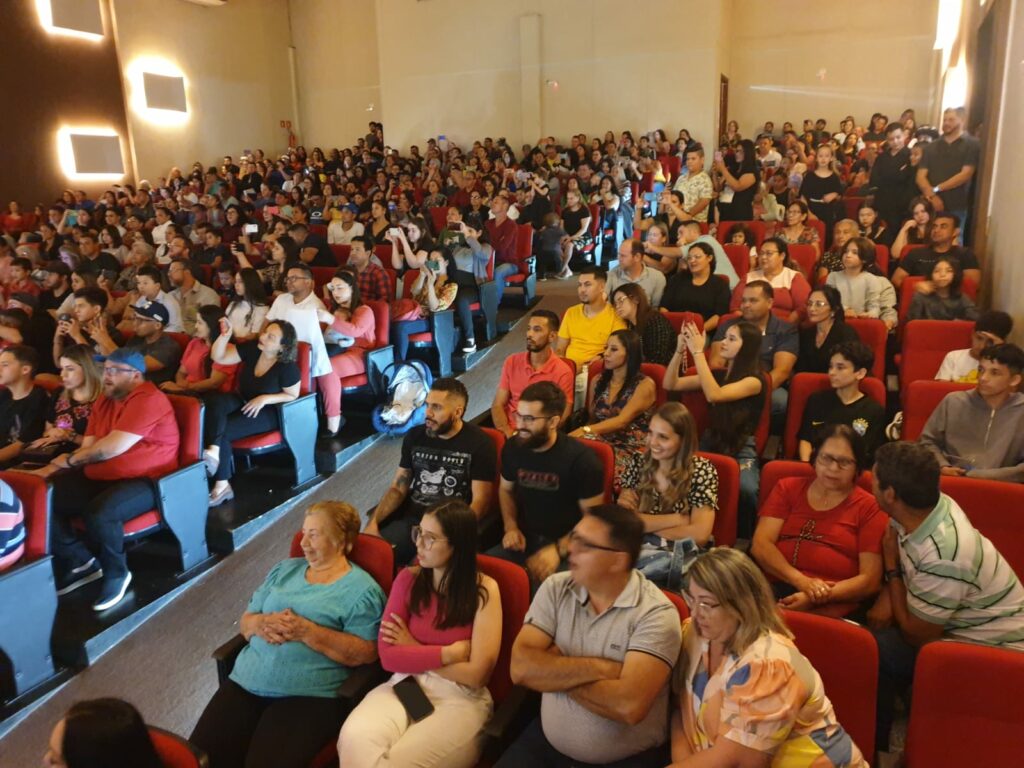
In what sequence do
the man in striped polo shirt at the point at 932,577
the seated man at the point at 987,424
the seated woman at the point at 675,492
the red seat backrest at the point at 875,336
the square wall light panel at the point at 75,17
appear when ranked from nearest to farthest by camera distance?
the man in striped polo shirt at the point at 932,577 → the seated woman at the point at 675,492 → the seated man at the point at 987,424 → the red seat backrest at the point at 875,336 → the square wall light panel at the point at 75,17

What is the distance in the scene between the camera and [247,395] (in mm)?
3830

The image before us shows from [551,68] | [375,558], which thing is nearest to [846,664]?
[375,558]

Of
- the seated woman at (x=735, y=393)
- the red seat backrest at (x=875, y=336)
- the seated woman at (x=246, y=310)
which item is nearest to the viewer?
the seated woman at (x=735, y=393)

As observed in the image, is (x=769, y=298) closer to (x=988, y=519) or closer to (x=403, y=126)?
(x=988, y=519)

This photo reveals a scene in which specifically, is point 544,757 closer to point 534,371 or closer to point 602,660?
point 602,660

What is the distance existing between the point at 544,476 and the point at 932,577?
1176 millimetres

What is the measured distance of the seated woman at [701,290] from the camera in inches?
170

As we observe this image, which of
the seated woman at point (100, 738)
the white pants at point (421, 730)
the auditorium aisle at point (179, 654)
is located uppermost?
the seated woman at point (100, 738)

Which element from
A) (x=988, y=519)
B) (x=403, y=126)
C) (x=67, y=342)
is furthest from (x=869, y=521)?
(x=403, y=126)

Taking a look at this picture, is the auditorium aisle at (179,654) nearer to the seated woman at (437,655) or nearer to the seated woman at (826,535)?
the seated woman at (437,655)

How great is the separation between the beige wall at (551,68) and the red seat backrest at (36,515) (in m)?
9.95

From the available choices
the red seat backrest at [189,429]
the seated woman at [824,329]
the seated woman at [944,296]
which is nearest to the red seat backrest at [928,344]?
the seated woman at [824,329]

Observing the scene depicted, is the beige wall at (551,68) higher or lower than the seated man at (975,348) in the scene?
higher

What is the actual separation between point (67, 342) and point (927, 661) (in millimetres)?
4805
